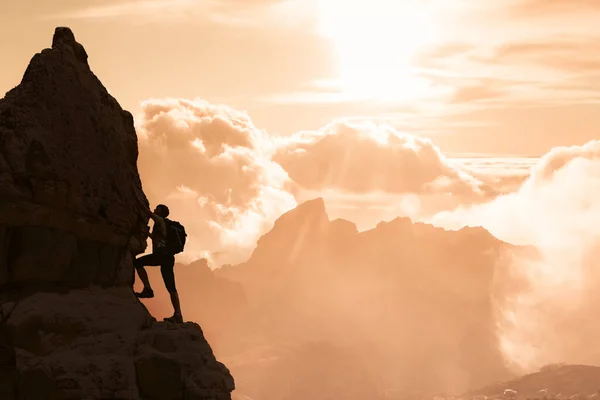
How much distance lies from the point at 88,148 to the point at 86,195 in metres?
1.88

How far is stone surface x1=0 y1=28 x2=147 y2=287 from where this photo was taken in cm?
2575

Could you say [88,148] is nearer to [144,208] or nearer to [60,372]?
[144,208]

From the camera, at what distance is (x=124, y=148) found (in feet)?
101

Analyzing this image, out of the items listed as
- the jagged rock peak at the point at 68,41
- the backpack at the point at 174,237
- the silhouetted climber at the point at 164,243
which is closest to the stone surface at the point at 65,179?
the jagged rock peak at the point at 68,41

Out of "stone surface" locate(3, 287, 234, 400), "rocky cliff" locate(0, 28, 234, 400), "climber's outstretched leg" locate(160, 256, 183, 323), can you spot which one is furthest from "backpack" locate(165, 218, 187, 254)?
"stone surface" locate(3, 287, 234, 400)

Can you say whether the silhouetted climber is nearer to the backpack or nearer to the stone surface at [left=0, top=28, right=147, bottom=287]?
the backpack

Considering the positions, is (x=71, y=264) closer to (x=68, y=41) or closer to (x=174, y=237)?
(x=174, y=237)

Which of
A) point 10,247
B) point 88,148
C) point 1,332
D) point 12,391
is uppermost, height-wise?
point 88,148

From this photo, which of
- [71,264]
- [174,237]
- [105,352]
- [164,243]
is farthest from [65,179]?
[105,352]

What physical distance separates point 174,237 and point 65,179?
5381mm

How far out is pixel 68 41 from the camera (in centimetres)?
2984

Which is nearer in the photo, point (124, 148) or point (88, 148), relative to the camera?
point (88, 148)

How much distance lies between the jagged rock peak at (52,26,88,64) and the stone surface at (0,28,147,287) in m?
0.04

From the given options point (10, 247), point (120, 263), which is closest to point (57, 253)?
point (10, 247)
